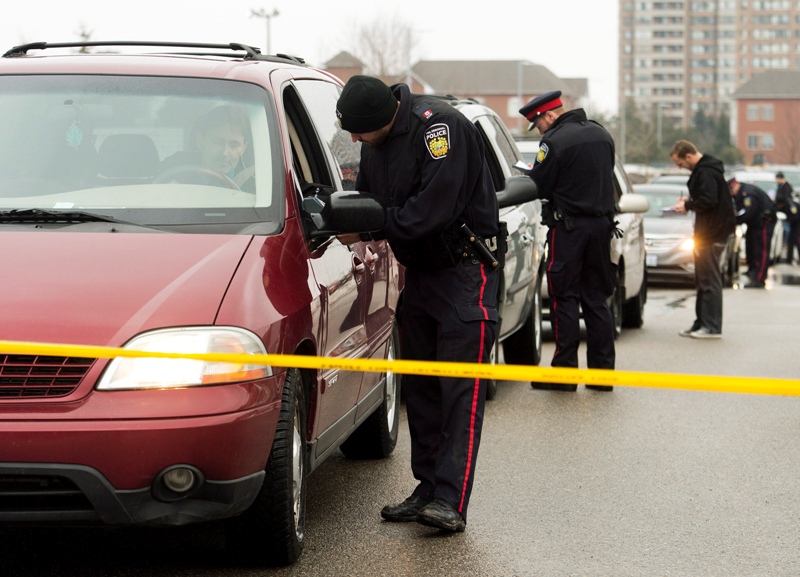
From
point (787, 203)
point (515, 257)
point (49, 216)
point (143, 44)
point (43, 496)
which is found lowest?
point (787, 203)

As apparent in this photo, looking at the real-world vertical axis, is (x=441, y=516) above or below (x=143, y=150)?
below

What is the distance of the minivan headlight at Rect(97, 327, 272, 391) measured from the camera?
13.1 ft

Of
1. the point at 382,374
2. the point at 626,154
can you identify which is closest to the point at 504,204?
the point at 382,374

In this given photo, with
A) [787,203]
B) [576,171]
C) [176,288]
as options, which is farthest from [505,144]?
[787,203]

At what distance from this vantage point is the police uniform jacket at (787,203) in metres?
24.7

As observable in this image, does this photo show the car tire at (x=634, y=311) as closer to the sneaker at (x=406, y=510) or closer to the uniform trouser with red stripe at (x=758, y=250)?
the uniform trouser with red stripe at (x=758, y=250)

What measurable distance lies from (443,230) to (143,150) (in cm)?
119

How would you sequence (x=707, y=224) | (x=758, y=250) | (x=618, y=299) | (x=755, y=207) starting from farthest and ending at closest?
(x=758, y=250), (x=755, y=207), (x=707, y=224), (x=618, y=299)

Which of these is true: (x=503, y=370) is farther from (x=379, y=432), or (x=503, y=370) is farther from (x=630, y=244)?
(x=630, y=244)

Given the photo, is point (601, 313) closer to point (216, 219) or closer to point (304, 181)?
point (304, 181)

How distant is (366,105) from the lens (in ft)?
16.8

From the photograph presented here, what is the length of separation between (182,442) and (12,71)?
2.15 meters

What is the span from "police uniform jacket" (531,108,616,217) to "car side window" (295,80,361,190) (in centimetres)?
279

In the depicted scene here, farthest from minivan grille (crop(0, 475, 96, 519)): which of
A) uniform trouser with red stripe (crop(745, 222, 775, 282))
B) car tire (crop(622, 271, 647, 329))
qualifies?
uniform trouser with red stripe (crop(745, 222, 775, 282))
